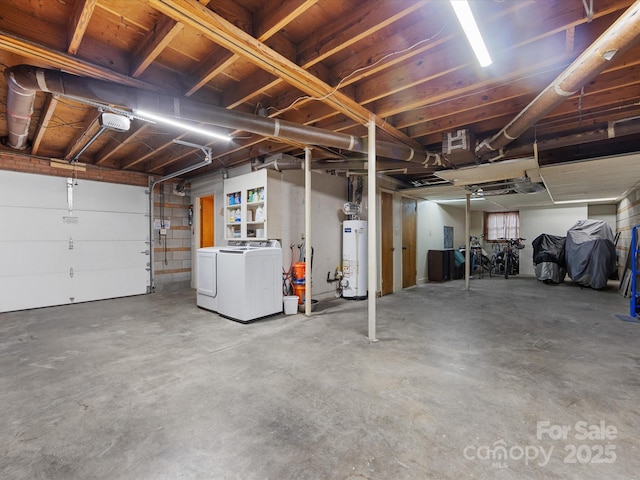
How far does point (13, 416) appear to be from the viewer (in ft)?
6.54

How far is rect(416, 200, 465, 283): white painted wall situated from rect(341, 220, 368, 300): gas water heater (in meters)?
2.77

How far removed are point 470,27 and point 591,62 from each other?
0.90 meters

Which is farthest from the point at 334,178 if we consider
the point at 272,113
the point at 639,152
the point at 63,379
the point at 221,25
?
the point at 63,379

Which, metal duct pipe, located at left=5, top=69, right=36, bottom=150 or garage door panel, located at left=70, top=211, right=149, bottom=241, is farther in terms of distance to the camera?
garage door panel, located at left=70, top=211, right=149, bottom=241

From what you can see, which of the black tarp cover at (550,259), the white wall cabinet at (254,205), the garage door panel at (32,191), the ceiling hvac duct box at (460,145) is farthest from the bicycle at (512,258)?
the garage door panel at (32,191)

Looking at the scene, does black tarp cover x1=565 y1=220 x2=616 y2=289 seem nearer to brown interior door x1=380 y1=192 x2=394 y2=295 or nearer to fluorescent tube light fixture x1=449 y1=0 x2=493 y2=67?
brown interior door x1=380 y1=192 x2=394 y2=295

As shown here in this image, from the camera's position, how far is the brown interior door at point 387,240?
6328 mm

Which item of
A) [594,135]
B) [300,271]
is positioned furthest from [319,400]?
[594,135]

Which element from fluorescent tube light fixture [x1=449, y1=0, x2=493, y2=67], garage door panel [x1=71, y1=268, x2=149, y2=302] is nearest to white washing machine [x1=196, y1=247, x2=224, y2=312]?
garage door panel [x1=71, y1=268, x2=149, y2=302]

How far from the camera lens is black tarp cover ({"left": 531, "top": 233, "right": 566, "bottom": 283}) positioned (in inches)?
301

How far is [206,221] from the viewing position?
7270 millimetres

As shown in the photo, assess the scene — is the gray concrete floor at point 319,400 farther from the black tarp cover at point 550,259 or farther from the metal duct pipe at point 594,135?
the black tarp cover at point 550,259

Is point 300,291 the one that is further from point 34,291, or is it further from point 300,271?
point 34,291

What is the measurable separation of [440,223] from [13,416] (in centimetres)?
941
